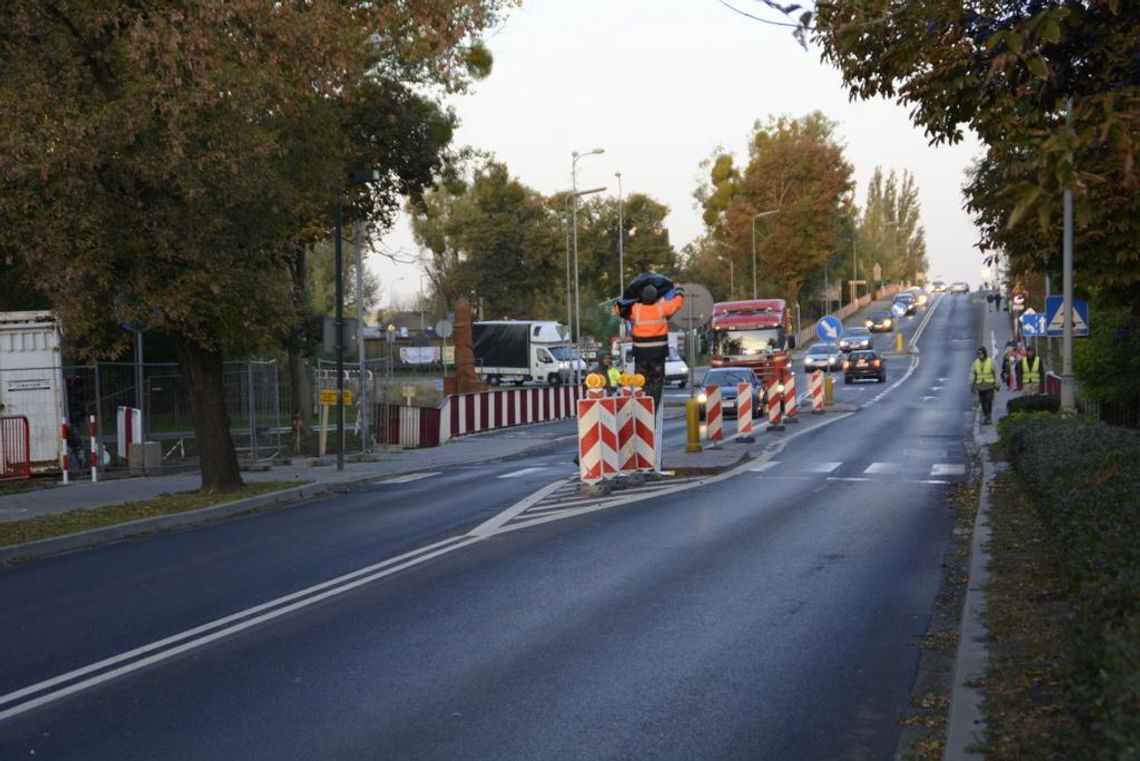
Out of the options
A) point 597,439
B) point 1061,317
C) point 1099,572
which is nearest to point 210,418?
point 597,439

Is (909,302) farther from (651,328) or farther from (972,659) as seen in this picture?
(972,659)

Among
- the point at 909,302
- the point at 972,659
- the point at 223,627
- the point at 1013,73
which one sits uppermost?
the point at 909,302

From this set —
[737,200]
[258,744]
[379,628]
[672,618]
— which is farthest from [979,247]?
[737,200]

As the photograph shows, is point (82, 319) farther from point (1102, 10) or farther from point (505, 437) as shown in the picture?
point (505, 437)

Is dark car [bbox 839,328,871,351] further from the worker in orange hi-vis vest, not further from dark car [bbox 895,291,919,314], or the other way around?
the worker in orange hi-vis vest

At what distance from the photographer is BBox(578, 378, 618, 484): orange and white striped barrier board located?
19.0 meters

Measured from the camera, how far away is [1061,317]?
26.7m

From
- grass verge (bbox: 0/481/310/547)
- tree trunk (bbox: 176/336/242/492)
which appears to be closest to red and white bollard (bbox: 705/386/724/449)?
grass verge (bbox: 0/481/310/547)

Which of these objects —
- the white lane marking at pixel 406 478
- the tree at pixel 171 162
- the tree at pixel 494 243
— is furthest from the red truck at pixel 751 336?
the tree at pixel 494 243

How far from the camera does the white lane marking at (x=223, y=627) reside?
7945 mm

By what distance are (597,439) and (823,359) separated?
54.3 meters

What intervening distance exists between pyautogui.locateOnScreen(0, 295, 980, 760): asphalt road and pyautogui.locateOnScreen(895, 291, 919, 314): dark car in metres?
114

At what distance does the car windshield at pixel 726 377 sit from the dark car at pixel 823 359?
29694 millimetres

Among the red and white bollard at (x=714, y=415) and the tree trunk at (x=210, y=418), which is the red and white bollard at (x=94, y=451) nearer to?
the tree trunk at (x=210, y=418)
